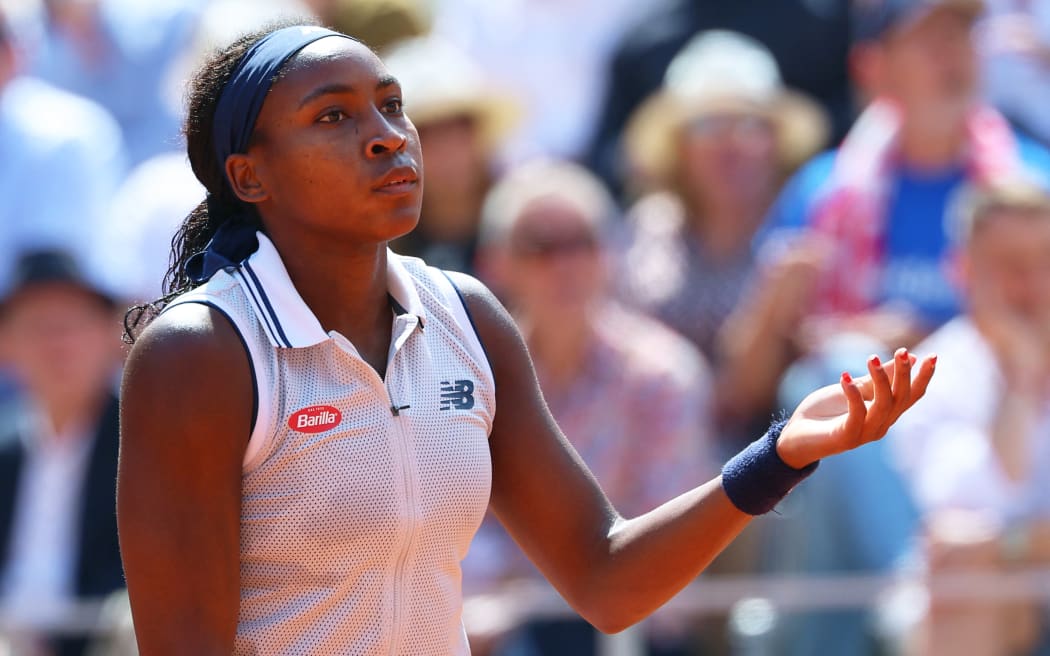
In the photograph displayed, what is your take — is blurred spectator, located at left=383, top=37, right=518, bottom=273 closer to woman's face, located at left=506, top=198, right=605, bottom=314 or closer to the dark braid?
woman's face, located at left=506, top=198, right=605, bottom=314

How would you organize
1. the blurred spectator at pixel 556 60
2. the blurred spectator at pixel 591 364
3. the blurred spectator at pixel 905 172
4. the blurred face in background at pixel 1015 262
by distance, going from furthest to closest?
the blurred spectator at pixel 556 60 < the blurred spectator at pixel 905 172 < the blurred spectator at pixel 591 364 < the blurred face in background at pixel 1015 262

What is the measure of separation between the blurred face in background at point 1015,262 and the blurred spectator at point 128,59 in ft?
11.6

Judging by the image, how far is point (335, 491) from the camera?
7.48 feet

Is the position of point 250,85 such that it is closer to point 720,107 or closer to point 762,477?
point 762,477

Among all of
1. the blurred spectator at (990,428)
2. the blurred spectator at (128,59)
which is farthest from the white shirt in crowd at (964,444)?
the blurred spectator at (128,59)

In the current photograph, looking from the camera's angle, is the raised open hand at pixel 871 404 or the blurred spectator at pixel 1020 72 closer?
the raised open hand at pixel 871 404

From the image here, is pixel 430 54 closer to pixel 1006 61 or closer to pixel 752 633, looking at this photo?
pixel 1006 61

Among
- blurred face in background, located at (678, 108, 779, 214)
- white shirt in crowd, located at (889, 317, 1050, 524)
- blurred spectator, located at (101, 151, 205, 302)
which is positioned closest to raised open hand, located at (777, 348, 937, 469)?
white shirt in crowd, located at (889, 317, 1050, 524)

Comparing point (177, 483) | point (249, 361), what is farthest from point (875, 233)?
point (177, 483)

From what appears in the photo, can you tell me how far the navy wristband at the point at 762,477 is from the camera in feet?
7.93

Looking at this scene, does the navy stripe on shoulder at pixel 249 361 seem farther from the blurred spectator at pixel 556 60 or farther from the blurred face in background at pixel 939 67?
the blurred spectator at pixel 556 60

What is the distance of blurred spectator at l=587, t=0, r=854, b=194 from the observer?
6711 millimetres

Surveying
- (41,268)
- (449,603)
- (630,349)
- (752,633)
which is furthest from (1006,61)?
(449,603)

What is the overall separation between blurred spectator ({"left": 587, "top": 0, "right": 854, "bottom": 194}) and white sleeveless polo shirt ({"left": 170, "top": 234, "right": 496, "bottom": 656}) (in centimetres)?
443
